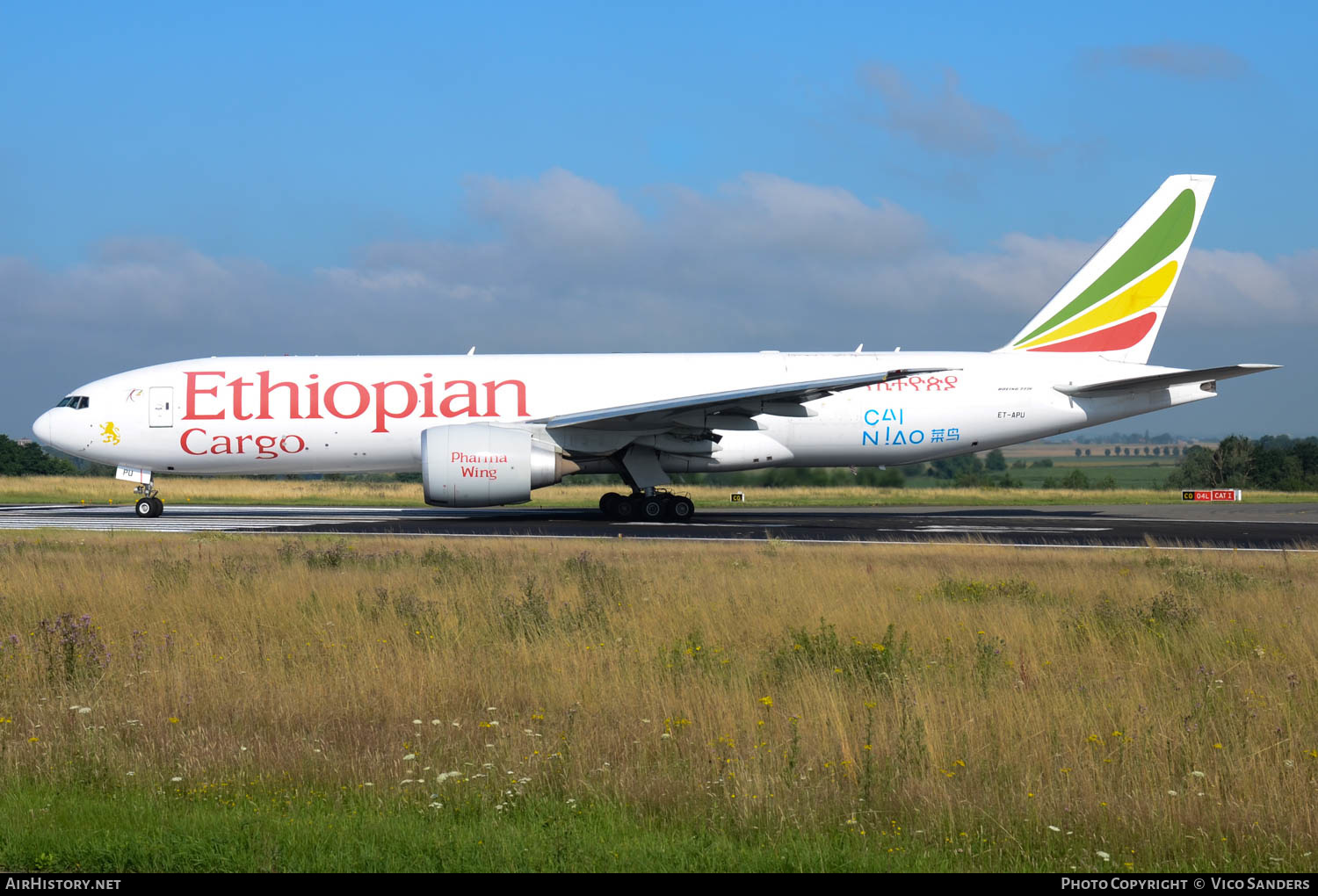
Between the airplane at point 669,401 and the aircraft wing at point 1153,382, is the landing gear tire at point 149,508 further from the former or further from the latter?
the aircraft wing at point 1153,382

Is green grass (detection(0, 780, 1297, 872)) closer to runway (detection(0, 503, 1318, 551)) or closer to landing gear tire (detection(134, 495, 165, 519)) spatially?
runway (detection(0, 503, 1318, 551))

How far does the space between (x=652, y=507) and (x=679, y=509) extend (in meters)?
0.61

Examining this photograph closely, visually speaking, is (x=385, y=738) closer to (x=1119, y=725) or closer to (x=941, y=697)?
(x=941, y=697)

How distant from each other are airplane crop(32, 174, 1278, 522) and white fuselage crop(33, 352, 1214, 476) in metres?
0.04

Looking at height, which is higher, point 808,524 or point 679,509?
point 679,509

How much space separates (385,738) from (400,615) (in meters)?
3.52

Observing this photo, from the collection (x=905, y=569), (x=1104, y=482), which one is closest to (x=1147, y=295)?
(x=905, y=569)

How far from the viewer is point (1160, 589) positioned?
11.0 meters

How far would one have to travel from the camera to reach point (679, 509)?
22672 mm

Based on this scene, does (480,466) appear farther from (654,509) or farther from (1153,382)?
(1153,382)

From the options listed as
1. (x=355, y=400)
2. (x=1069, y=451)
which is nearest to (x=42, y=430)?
(x=355, y=400)

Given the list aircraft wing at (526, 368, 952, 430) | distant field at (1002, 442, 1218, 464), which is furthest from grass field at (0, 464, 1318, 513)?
distant field at (1002, 442, 1218, 464)

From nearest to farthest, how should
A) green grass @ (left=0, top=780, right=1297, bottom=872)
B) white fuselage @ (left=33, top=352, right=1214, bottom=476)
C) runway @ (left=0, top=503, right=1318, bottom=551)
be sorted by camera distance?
green grass @ (left=0, top=780, right=1297, bottom=872)
runway @ (left=0, top=503, right=1318, bottom=551)
white fuselage @ (left=33, top=352, right=1214, bottom=476)

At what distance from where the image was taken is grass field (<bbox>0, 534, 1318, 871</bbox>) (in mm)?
4449
